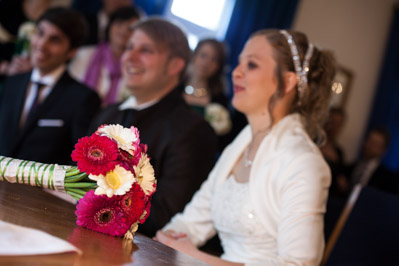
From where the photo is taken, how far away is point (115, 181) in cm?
123

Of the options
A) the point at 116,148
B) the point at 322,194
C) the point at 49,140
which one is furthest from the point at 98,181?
the point at 49,140

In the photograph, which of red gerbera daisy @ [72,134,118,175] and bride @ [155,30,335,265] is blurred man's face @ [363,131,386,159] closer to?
bride @ [155,30,335,265]

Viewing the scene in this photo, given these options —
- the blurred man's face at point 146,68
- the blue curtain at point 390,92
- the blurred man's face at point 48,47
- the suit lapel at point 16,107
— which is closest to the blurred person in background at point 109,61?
the blurred man's face at point 48,47

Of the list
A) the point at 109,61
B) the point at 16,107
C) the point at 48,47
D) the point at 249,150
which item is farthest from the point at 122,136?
the point at 109,61

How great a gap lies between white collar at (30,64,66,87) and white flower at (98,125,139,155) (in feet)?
6.94

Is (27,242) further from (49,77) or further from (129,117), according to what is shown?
(49,77)

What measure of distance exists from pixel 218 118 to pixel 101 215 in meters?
3.12

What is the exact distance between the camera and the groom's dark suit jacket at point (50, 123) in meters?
3.03

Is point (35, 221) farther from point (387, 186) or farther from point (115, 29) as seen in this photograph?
point (387, 186)

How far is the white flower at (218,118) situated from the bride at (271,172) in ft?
6.64

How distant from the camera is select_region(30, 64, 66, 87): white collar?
3.28 m

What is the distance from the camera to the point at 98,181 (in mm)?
1202

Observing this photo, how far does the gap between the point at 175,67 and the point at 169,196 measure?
0.86 meters

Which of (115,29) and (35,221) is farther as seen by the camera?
(115,29)
